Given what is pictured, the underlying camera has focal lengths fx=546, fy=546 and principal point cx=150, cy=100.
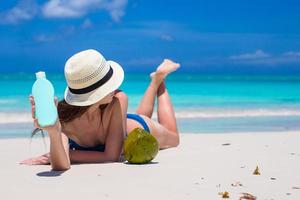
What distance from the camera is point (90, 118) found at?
5230 millimetres

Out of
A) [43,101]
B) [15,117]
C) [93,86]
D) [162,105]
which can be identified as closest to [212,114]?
[15,117]

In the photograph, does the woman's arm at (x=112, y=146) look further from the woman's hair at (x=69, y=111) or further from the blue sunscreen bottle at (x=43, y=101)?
the blue sunscreen bottle at (x=43, y=101)

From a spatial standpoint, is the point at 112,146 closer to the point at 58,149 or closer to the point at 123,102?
the point at 123,102

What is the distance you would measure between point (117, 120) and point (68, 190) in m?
1.19

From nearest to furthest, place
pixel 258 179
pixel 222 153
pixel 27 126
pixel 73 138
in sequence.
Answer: pixel 258 179 < pixel 73 138 < pixel 222 153 < pixel 27 126

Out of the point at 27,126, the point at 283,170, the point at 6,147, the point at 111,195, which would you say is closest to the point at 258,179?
the point at 283,170

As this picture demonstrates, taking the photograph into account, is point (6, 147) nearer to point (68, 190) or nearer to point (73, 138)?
point (73, 138)

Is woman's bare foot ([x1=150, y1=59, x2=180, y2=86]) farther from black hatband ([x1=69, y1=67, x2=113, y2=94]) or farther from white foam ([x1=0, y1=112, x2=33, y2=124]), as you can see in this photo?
white foam ([x1=0, y1=112, x2=33, y2=124])

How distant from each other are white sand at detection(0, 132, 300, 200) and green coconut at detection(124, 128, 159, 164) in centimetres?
12

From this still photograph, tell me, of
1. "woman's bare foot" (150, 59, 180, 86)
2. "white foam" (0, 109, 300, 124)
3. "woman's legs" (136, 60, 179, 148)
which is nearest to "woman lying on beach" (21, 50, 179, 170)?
"woman's legs" (136, 60, 179, 148)

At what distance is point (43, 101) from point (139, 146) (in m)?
1.28

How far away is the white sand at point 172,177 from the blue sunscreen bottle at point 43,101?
534mm

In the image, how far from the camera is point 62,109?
17.0 ft

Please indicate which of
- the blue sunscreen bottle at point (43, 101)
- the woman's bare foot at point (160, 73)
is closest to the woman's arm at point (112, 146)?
the blue sunscreen bottle at point (43, 101)
